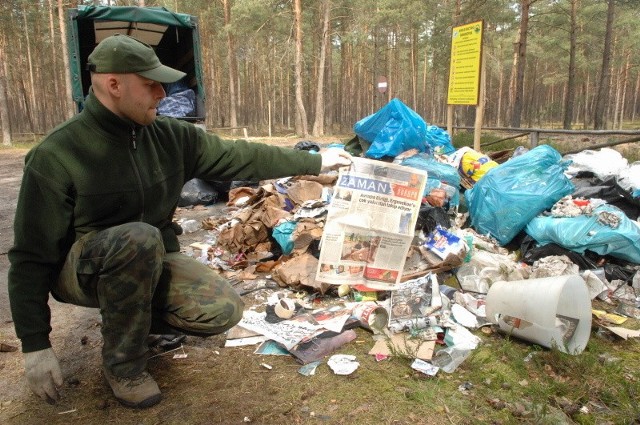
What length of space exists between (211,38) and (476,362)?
107 ft

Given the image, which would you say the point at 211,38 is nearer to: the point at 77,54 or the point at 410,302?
the point at 77,54

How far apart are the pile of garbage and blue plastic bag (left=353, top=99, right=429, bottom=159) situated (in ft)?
0.04

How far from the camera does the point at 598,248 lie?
322 centimetres

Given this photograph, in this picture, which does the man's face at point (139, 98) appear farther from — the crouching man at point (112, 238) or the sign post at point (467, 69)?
the sign post at point (467, 69)

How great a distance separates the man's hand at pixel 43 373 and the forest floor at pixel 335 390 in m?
0.17

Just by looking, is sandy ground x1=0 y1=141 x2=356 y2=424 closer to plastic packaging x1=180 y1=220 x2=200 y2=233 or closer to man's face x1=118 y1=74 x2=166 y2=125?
man's face x1=118 y1=74 x2=166 y2=125

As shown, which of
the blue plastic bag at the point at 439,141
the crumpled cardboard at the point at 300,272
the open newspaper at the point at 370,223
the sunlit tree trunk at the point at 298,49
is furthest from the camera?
the sunlit tree trunk at the point at 298,49

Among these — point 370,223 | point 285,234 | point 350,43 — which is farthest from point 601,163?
point 350,43

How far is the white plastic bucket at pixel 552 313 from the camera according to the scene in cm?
213

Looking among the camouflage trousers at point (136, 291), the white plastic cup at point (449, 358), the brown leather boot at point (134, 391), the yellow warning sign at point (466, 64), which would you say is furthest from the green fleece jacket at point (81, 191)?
the yellow warning sign at point (466, 64)

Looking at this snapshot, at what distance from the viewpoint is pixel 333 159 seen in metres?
2.31

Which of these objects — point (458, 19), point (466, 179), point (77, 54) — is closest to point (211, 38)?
point (458, 19)

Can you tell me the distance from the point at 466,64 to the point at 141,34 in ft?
16.2

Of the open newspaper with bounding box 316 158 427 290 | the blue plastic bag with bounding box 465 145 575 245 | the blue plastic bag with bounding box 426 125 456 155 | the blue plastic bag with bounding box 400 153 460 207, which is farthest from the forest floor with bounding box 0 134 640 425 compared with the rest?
the blue plastic bag with bounding box 426 125 456 155
